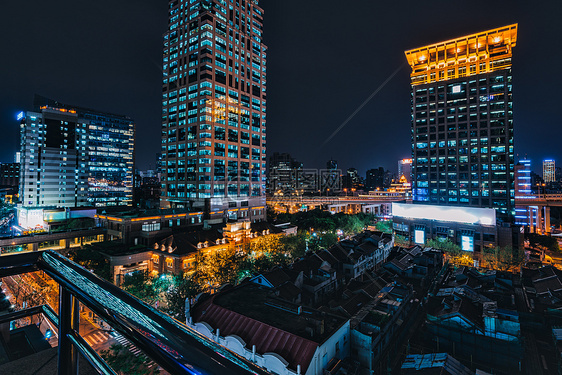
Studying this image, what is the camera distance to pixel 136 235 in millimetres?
35875

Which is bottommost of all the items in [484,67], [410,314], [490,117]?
[410,314]

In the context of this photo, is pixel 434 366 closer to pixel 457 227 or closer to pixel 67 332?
pixel 67 332

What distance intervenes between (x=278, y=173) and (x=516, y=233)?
140168 mm

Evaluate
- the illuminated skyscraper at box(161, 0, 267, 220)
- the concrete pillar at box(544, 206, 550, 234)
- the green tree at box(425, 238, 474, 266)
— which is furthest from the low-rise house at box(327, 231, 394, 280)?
the concrete pillar at box(544, 206, 550, 234)

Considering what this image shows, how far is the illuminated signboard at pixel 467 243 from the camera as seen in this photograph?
44438 millimetres

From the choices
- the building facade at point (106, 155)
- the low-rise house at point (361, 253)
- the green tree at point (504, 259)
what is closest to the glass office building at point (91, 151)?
the building facade at point (106, 155)

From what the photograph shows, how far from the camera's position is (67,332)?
1.55m

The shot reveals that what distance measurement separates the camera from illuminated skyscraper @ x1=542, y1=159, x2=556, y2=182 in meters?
149

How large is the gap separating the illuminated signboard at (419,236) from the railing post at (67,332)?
55761 mm

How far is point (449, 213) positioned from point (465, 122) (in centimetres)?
2014

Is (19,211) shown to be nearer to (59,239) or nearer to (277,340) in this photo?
(59,239)

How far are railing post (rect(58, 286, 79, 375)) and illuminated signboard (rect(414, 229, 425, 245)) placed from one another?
5576 cm

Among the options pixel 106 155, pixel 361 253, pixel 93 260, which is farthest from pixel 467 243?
pixel 106 155

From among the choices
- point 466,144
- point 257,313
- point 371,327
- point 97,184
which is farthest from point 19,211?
point 466,144
